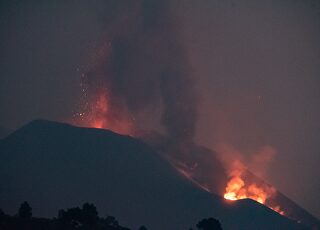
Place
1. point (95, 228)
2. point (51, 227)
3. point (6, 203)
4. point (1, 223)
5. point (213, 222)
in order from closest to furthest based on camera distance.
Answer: point (1, 223) → point (51, 227) → point (95, 228) → point (213, 222) → point (6, 203)

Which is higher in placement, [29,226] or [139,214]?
[139,214]

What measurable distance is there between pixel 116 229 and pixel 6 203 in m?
126

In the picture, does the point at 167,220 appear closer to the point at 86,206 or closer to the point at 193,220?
the point at 193,220

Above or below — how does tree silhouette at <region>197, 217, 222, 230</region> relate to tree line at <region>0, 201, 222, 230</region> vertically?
above

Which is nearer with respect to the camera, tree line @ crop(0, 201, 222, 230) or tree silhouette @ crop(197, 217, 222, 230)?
tree line @ crop(0, 201, 222, 230)

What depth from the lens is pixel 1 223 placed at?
65.2 m

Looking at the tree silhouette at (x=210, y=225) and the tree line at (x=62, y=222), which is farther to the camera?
the tree silhouette at (x=210, y=225)

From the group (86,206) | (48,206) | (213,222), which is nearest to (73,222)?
(86,206)

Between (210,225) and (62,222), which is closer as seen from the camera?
(62,222)

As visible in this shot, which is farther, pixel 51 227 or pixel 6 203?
pixel 6 203

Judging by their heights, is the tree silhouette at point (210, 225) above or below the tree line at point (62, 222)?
above

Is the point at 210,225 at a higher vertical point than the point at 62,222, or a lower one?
higher

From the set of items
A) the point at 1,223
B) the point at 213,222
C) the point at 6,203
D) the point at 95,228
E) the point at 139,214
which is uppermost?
the point at 139,214

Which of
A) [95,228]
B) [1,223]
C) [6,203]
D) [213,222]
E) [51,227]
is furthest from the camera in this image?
[6,203]
